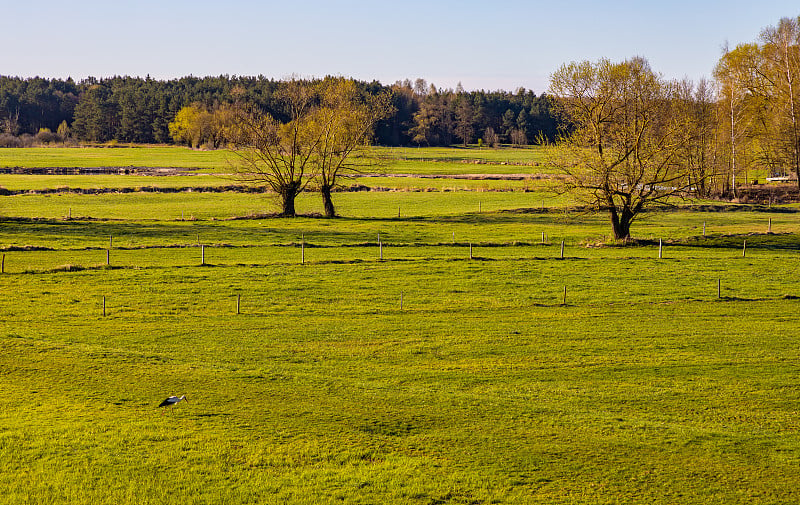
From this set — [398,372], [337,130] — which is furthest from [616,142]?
[398,372]

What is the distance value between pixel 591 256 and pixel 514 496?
3779 cm

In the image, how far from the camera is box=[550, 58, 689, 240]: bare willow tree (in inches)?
2276

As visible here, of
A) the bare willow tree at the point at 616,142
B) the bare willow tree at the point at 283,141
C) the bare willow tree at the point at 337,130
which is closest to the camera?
the bare willow tree at the point at 616,142

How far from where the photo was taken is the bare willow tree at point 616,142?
5781 centimetres

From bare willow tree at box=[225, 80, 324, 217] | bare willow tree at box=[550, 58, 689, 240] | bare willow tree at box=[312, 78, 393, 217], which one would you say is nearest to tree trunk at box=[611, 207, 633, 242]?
bare willow tree at box=[550, 58, 689, 240]

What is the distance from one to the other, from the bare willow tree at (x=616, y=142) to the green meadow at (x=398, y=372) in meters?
3.16

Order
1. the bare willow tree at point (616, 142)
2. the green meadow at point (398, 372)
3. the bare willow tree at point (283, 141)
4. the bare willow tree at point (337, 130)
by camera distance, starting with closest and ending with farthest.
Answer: the green meadow at point (398, 372) → the bare willow tree at point (616, 142) → the bare willow tree at point (283, 141) → the bare willow tree at point (337, 130)

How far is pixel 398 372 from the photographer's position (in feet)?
84.4

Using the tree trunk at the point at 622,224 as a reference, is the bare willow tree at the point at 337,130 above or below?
above

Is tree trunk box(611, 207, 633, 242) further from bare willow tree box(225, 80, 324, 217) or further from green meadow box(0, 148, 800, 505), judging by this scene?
bare willow tree box(225, 80, 324, 217)

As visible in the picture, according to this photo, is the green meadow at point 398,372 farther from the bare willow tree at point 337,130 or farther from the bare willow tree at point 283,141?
the bare willow tree at point 337,130

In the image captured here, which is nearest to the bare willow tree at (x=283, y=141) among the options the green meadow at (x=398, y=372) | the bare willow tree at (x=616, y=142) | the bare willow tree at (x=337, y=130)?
the bare willow tree at (x=337, y=130)

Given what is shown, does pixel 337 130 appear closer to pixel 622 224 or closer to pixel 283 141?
pixel 283 141

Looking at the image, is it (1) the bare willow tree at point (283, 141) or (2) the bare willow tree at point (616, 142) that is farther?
(1) the bare willow tree at point (283, 141)
